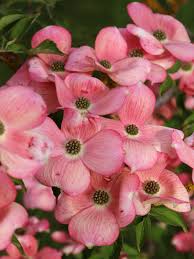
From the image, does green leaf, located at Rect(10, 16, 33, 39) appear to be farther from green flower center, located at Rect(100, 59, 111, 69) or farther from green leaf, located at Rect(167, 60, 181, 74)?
green leaf, located at Rect(167, 60, 181, 74)

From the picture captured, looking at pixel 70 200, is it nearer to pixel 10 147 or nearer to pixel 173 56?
pixel 10 147

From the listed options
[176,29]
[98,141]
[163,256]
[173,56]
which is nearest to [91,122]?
[98,141]

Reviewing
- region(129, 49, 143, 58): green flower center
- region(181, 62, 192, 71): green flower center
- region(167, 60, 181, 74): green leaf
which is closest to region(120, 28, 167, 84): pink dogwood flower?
region(129, 49, 143, 58): green flower center

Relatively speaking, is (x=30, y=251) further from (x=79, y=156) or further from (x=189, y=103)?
(x=189, y=103)

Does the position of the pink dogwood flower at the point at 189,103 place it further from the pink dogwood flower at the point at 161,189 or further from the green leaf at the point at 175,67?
the pink dogwood flower at the point at 161,189

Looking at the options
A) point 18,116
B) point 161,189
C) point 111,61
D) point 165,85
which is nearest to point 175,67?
point 165,85

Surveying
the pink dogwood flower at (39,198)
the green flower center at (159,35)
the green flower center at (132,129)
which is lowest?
the pink dogwood flower at (39,198)

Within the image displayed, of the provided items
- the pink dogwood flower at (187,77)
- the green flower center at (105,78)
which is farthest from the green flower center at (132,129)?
the pink dogwood flower at (187,77)
